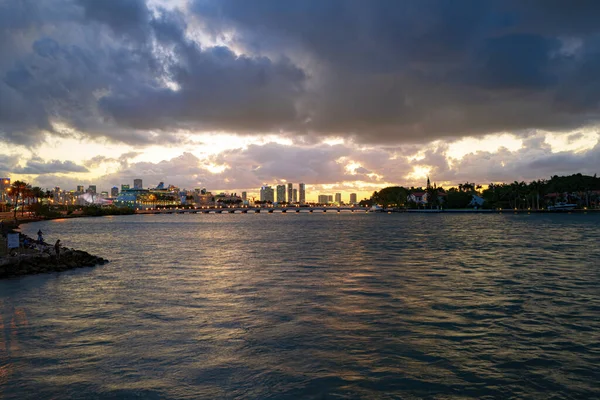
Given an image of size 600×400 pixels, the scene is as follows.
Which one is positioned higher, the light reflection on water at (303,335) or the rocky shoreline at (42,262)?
the rocky shoreline at (42,262)

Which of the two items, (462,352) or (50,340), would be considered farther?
(50,340)

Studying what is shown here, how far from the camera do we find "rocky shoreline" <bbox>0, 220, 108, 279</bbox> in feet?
124

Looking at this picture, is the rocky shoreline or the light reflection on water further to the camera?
the rocky shoreline

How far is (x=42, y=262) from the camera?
4150 centimetres

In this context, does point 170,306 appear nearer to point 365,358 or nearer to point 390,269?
point 365,358

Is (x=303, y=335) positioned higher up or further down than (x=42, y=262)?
further down

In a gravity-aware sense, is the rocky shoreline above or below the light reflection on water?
above

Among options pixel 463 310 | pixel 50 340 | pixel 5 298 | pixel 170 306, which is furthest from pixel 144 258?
pixel 463 310

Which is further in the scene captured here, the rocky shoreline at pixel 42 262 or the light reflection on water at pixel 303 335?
the rocky shoreline at pixel 42 262

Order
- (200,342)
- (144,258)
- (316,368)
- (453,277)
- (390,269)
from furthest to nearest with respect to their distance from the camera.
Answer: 1. (144,258)
2. (390,269)
3. (453,277)
4. (200,342)
5. (316,368)

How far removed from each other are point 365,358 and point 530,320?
10337 millimetres

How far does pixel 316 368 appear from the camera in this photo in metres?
15.2

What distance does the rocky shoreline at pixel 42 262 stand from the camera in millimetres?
37884

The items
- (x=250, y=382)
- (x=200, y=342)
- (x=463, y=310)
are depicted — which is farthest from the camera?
(x=463, y=310)
